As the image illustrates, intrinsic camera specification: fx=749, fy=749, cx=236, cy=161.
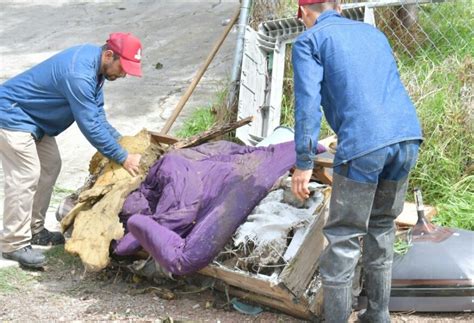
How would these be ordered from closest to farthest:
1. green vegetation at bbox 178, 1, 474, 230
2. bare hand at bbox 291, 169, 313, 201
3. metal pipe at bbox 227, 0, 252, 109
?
bare hand at bbox 291, 169, 313, 201 < green vegetation at bbox 178, 1, 474, 230 < metal pipe at bbox 227, 0, 252, 109

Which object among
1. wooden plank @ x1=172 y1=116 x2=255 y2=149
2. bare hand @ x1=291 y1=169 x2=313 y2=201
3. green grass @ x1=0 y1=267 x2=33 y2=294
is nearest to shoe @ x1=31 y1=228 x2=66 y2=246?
green grass @ x1=0 y1=267 x2=33 y2=294

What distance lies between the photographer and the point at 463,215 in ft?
17.0

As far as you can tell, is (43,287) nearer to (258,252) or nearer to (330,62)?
(258,252)

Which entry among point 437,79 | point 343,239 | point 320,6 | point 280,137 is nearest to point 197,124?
point 280,137

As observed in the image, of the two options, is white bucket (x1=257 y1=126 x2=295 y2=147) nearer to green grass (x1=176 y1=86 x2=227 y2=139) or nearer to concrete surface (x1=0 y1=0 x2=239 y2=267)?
green grass (x1=176 y1=86 x2=227 y2=139)

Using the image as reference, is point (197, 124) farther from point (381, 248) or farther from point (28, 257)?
point (381, 248)

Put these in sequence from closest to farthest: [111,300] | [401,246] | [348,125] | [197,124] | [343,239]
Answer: [348,125]
[343,239]
[401,246]
[111,300]
[197,124]

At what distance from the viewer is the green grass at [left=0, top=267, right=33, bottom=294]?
4870 mm

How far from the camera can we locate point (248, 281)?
167 inches

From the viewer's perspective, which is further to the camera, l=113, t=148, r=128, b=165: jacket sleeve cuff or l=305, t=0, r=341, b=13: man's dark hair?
l=113, t=148, r=128, b=165: jacket sleeve cuff

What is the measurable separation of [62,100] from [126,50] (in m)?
0.58

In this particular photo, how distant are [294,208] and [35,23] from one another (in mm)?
7827

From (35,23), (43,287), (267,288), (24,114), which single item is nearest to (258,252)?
(267,288)

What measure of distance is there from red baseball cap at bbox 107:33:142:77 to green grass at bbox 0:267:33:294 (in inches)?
60.6
